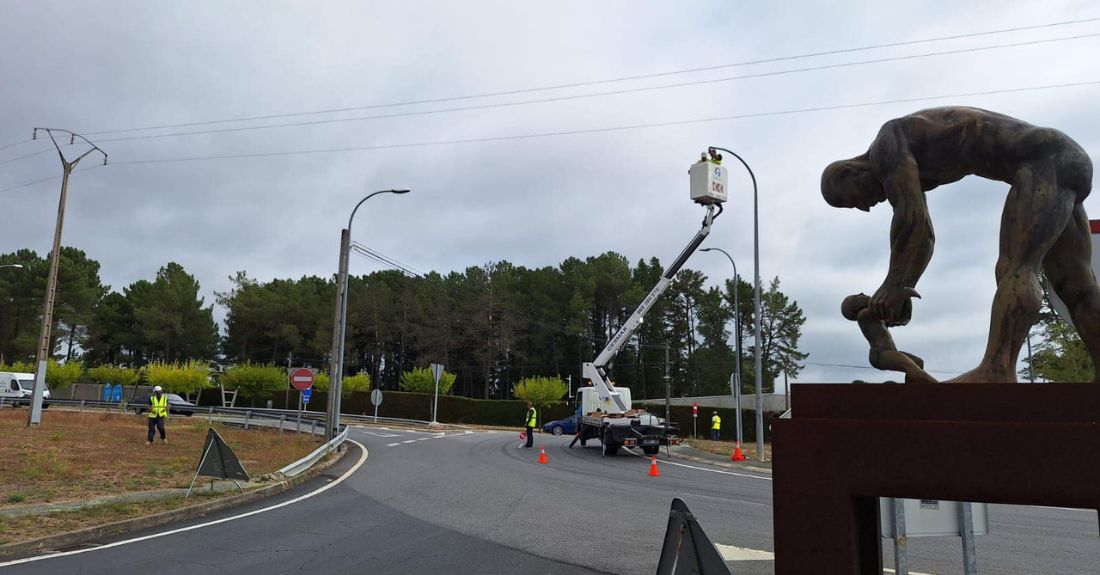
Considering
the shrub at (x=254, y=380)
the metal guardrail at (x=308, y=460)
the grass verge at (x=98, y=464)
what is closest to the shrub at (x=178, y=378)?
the shrub at (x=254, y=380)

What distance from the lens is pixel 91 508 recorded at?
975cm

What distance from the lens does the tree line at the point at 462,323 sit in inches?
2608

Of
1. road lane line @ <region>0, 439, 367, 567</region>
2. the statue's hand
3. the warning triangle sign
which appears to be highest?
the statue's hand

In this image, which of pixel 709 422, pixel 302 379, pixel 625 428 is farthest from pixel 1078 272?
pixel 709 422

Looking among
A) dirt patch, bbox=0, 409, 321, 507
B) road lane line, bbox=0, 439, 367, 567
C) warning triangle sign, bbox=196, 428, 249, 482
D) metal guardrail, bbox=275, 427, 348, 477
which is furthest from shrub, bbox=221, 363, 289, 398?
warning triangle sign, bbox=196, 428, 249, 482

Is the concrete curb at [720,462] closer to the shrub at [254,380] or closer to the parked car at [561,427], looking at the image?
the parked car at [561,427]

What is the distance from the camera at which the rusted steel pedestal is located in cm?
295

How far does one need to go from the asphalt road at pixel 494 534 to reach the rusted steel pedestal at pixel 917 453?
13.5 feet

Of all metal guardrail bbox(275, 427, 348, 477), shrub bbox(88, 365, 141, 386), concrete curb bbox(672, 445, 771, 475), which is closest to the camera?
metal guardrail bbox(275, 427, 348, 477)

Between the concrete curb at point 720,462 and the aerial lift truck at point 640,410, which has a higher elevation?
the aerial lift truck at point 640,410

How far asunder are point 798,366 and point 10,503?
63.8 meters

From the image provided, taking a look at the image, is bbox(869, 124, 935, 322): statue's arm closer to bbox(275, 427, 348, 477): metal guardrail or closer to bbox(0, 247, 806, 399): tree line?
bbox(275, 427, 348, 477): metal guardrail

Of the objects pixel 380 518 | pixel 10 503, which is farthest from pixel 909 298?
pixel 10 503

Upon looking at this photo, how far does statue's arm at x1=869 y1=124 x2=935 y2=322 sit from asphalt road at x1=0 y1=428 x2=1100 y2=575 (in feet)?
13.0
